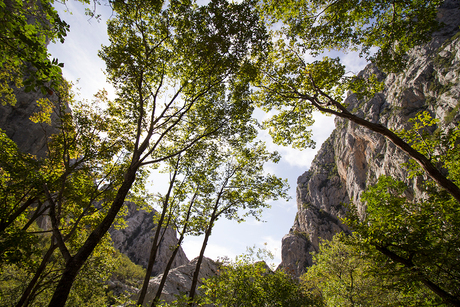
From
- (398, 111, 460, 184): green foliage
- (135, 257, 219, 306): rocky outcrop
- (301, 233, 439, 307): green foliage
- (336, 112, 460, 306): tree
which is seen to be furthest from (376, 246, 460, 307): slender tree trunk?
(135, 257, 219, 306): rocky outcrop

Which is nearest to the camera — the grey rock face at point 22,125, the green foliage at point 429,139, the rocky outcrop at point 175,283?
the green foliage at point 429,139

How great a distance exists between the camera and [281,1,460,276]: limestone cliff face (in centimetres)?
5130

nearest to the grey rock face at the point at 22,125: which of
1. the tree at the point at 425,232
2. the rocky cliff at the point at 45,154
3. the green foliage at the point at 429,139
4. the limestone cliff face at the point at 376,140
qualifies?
the rocky cliff at the point at 45,154

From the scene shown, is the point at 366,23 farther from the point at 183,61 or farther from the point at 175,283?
the point at 175,283

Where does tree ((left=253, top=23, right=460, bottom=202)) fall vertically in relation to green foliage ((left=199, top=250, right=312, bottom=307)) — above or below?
above

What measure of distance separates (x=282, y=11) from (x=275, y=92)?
379cm

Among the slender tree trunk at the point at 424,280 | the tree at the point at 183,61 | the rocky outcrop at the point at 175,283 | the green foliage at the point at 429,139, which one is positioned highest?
the tree at the point at 183,61

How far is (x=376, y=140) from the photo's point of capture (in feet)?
210

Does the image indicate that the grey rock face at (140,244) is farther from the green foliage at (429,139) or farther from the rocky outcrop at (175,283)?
the green foliage at (429,139)

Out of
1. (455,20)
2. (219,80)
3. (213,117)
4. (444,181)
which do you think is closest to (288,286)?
(444,181)

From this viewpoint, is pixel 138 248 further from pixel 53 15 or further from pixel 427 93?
pixel 427 93

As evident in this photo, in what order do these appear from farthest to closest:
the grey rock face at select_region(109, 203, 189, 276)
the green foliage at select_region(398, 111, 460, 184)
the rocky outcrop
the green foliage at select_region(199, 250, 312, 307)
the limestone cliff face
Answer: the grey rock face at select_region(109, 203, 189, 276)
the limestone cliff face
the rocky outcrop
the green foliage at select_region(199, 250, 312, 307)
the green foliage at select_region(398, 111, 460, 184)

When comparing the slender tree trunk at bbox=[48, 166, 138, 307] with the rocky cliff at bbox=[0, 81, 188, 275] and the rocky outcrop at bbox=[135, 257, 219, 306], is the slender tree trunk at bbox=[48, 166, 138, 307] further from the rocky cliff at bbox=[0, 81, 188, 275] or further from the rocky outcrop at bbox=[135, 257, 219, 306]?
the rocky cliff at bbox=[0, 81, 188, 275]

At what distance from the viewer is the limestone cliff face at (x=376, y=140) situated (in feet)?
168
